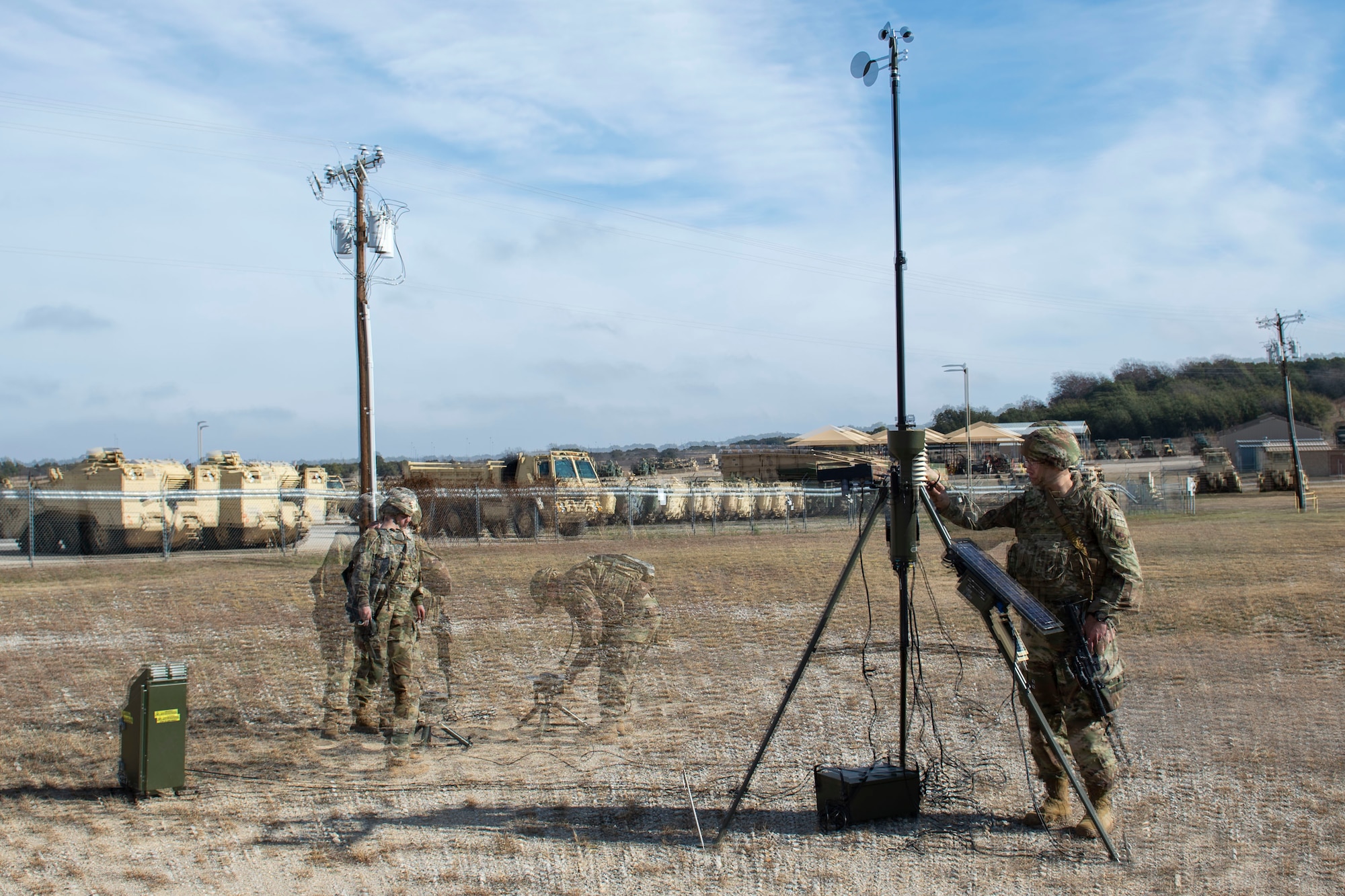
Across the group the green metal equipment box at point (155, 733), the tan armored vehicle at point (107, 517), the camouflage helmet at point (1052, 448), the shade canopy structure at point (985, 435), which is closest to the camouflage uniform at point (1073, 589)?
the camouflage helmet at point (1052, 448)

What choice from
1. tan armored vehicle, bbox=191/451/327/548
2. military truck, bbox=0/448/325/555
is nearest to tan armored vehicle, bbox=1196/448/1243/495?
tan armored vehicle, bbox=191/451/327/548

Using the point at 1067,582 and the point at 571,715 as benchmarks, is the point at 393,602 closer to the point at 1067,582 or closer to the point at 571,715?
the point at 571,715

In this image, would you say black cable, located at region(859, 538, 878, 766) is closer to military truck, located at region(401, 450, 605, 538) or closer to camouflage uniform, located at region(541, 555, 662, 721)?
camouflage uniform, located at region(541, 555, 662, 721)

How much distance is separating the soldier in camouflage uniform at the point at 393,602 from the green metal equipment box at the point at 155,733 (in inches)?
39.6

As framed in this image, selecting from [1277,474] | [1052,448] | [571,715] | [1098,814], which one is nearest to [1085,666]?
[1098,814]

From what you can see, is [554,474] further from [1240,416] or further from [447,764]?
[1240,416]

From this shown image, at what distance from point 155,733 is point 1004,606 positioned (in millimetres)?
3934

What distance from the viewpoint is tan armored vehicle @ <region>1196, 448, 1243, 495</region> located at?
136 ft

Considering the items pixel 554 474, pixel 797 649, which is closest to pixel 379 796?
pixel 797 649

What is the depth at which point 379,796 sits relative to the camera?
481 cm

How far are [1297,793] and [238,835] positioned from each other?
4.67 metres

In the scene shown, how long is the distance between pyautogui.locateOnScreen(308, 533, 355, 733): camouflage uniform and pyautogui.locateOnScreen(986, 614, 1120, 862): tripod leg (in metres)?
3.99

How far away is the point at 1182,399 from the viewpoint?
3400 cm

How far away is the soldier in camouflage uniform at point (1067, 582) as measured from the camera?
12.6ft
